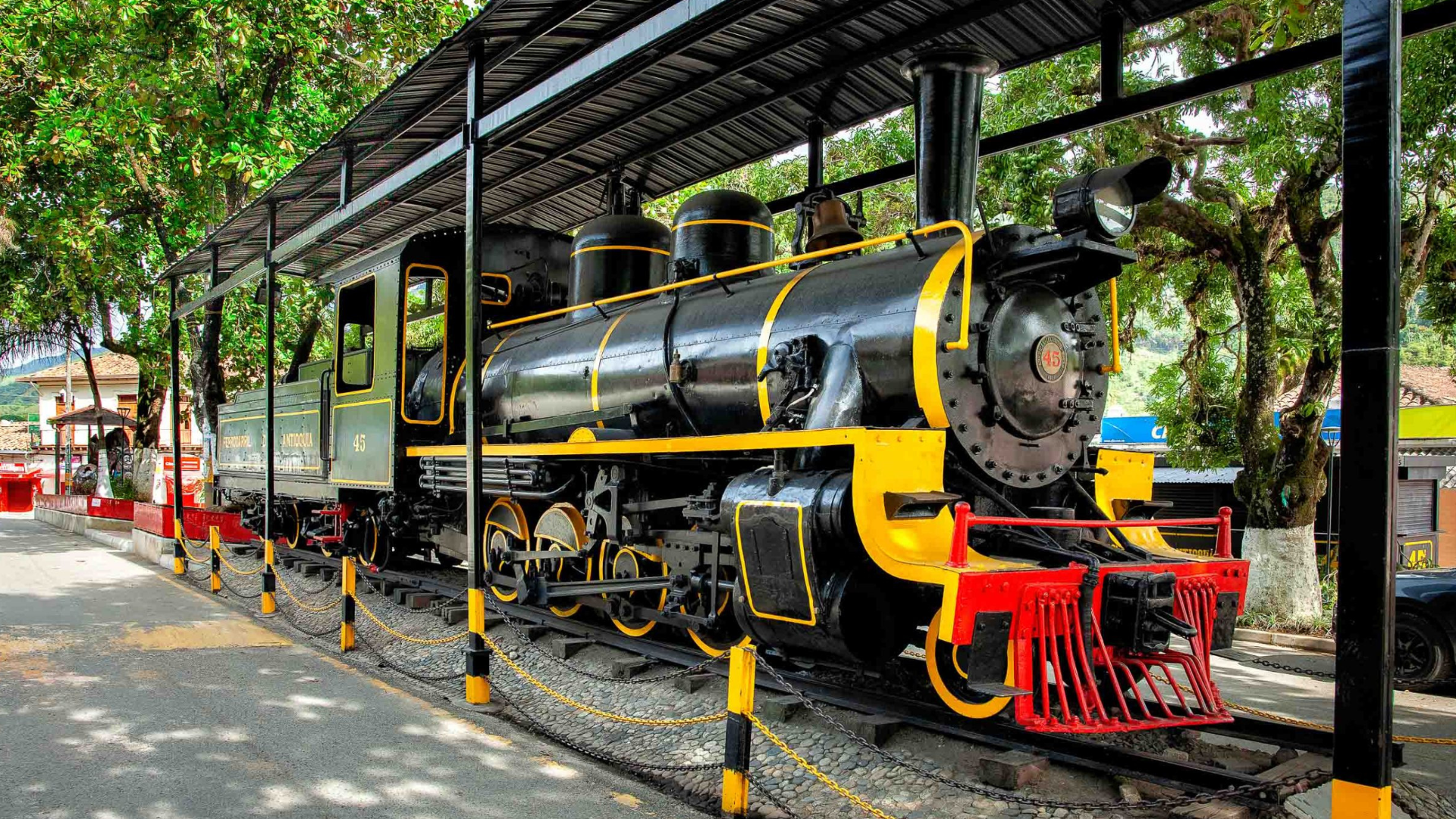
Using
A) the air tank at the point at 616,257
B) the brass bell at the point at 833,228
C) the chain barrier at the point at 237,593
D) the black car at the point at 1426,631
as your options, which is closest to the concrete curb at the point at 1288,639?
the black car at the point at 1426,631

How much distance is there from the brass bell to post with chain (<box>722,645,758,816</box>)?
3.08m

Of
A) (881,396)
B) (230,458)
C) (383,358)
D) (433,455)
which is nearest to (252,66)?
(230,458)

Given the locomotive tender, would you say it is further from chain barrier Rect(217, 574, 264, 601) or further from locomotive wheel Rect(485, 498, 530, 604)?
chain barrier Rect(217, 574, 264, 601)

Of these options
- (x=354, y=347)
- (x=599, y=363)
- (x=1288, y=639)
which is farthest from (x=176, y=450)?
(x=1288, y=639)

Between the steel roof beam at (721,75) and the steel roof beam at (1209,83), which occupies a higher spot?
the steel roof beam at (721,75)

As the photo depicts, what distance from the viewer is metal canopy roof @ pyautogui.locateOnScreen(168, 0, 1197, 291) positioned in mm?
5441

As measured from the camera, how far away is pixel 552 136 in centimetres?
765

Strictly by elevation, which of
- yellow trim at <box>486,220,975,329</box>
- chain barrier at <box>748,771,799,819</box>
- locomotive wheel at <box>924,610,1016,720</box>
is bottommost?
chain barrier at <box>748,771,799,819</box>

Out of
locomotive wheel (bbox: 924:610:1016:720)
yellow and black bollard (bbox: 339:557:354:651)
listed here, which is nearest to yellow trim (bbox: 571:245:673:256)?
yellow and black bollard (bbox: 339:557:354:651)

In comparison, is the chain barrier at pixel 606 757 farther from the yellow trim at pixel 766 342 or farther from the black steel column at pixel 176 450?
the black steel column at pixel 176 450

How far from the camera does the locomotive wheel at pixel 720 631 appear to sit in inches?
221

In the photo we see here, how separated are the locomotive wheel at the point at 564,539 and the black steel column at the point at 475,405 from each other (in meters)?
0.85

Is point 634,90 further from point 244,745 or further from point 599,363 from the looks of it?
point 244,745

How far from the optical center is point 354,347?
9836 mm
